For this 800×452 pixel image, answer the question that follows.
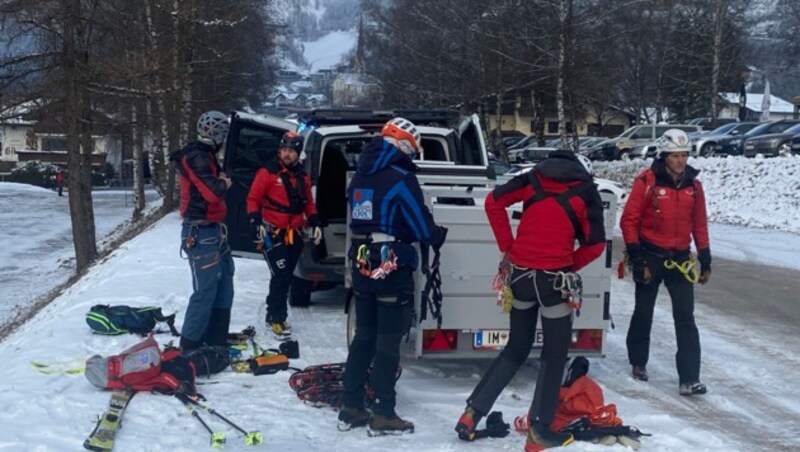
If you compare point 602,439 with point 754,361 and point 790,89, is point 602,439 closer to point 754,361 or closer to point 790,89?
point 754,361

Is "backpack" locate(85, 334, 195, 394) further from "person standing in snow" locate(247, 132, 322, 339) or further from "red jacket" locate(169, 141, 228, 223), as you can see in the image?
"person standing in snow" locate(247, 132, 322, 339)

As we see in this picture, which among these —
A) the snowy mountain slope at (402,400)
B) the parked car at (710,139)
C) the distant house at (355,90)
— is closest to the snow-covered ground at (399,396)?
the snowy mountain slope at (402,400)

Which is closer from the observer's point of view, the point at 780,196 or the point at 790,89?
the point at 780,196

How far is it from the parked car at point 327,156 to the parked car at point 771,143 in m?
23.7

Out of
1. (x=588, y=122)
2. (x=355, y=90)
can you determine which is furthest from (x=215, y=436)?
(x=355, y=90)

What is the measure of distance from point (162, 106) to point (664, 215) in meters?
19.5

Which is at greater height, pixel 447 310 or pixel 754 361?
pixel 447 310

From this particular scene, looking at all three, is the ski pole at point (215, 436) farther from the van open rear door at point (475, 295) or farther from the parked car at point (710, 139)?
the parked car at point (710, 139)

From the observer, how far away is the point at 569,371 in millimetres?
6484

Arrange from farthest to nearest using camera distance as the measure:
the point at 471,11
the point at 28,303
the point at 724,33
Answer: the point at 724,33 < the point at 471,11 < the point at 28,303

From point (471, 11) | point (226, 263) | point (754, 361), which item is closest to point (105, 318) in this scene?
point (226, 263)

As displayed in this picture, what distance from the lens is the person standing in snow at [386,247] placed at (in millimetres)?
6172

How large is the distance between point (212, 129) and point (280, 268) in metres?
1.95

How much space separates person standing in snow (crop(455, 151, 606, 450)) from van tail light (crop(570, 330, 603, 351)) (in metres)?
1.39
